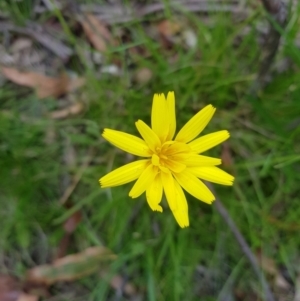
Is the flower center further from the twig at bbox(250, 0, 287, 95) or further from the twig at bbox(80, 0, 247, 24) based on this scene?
the twig at bbox(80, 0, 247, 24)

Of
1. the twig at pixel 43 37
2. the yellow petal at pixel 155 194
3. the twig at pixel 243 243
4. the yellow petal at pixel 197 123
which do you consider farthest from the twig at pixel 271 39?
the twig at pixel 43 37

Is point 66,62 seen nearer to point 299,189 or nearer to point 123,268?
point 123,268

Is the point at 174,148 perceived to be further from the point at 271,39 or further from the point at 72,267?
the point at 72,267

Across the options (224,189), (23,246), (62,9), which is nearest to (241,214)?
(224,189)

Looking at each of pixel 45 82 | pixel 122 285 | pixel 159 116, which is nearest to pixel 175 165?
pixel 159 116

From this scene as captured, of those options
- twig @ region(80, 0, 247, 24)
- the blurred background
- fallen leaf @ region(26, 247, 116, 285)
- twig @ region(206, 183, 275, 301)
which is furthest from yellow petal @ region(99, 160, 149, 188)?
twig @ region(80, 0, 247, 24)

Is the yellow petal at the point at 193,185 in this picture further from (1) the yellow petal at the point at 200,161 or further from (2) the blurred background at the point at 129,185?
(2) the blurred background at the point at 129,185
